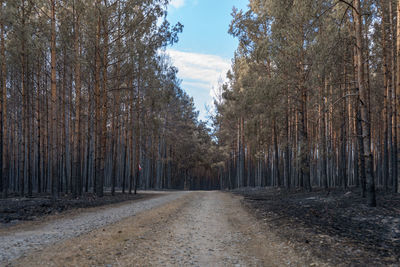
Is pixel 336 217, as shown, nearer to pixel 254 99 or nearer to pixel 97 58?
pixel 254 99

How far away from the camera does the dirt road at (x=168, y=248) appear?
4418 mm

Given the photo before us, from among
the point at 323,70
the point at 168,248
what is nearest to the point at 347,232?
the point at 168,248

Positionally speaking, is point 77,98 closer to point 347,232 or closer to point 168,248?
point 168,248

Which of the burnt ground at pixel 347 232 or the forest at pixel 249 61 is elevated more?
the forest at pixel 249 61

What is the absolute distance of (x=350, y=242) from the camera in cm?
568

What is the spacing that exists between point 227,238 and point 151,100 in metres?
15.1

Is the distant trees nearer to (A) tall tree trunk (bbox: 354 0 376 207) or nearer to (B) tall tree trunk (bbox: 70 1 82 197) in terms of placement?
(A) tall tree trunk (bbox: 354 0 376 207)

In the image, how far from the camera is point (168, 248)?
17.2ft

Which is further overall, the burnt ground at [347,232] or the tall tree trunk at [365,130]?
the tall tree trunk at [365,130]

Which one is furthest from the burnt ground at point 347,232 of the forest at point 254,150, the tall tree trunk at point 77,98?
the tall tree trunk at point 77,98

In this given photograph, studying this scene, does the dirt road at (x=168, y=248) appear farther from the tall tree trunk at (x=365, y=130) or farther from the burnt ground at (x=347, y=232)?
the tall tree trunk at (x=365, y=130)

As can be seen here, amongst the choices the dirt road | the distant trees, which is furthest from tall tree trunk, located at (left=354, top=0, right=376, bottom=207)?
the dirt road

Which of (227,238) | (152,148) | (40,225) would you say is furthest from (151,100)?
(152,148)

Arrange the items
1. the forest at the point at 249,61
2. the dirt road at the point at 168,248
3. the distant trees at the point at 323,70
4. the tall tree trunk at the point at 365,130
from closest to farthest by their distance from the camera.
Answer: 1. the dirt road at the point at 168,248
2. the tall tree trunk at the point at 365,130
3. the distant trees at the point at 323,70
4. the forest at the point at 249,61
